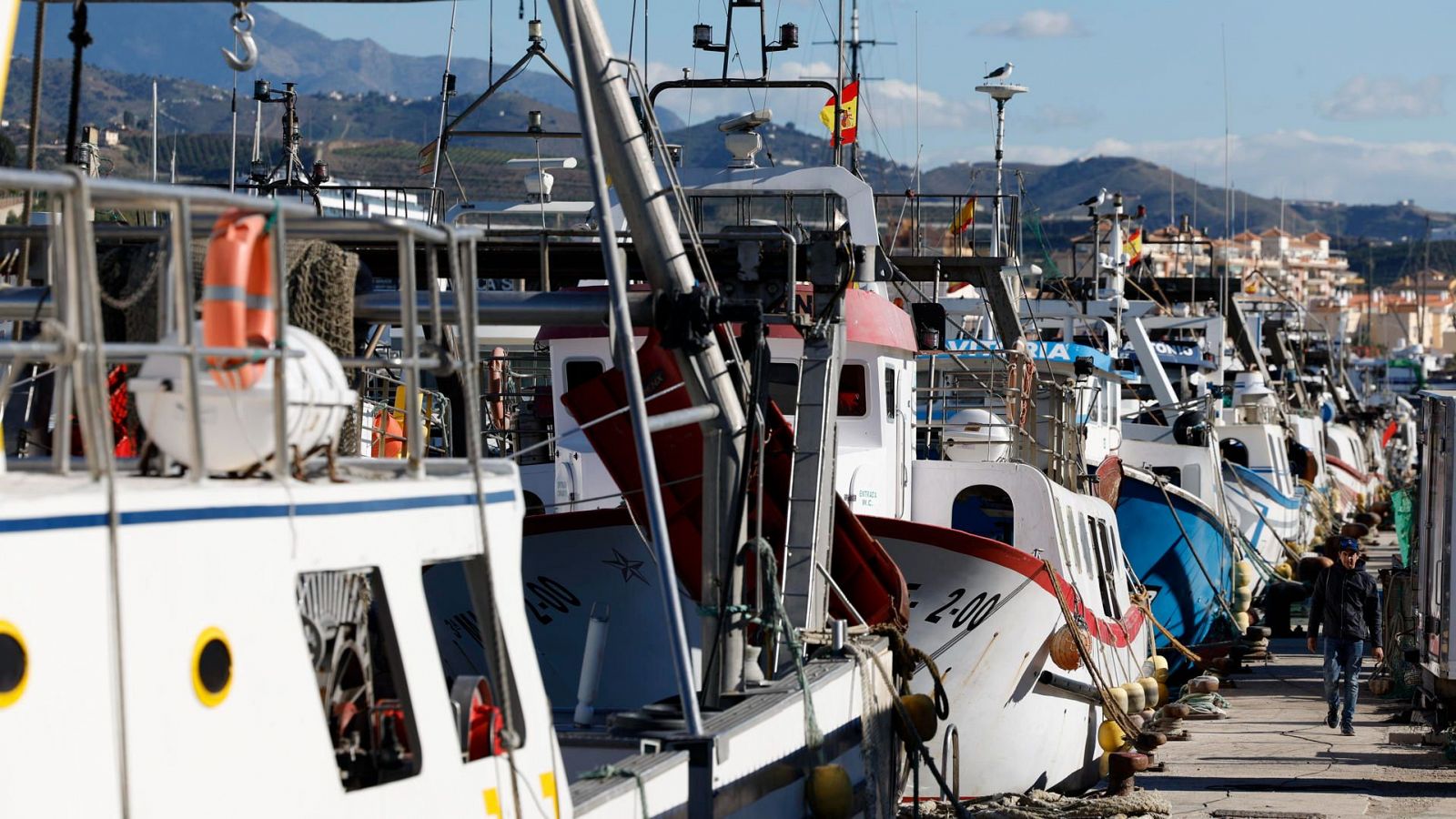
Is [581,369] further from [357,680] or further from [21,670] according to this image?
[21,670]

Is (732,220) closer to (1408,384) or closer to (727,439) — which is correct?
(727,439)

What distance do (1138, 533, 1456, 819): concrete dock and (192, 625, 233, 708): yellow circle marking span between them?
8243 millimetres

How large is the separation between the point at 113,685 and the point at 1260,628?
2040 cm

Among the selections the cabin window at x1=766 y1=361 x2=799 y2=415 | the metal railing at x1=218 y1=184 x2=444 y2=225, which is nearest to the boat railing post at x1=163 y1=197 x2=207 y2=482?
the metal railing at x1=218 y1=184 x2=444 y2=225

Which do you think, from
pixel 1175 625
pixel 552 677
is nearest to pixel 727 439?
pixel 552 677

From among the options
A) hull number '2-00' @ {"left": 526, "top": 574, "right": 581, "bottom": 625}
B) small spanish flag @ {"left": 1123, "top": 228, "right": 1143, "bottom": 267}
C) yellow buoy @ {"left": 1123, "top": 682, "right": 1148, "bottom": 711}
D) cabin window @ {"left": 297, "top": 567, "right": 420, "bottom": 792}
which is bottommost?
yellow buoy @ {"left": 1123, "top": 682, "right": 1148, "bottom": 711}

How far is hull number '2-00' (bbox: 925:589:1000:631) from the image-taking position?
13039mm

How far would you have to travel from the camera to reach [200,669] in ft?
17.8

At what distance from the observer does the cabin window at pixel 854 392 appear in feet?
46.5

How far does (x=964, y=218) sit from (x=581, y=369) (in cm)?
731

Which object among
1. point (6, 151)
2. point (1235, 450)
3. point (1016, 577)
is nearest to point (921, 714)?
point (1016, 577)

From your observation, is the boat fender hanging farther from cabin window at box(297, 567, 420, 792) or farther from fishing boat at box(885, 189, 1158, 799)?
cabin window at box(297, 567, 420, 792)

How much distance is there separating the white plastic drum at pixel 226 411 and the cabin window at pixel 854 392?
332 inches

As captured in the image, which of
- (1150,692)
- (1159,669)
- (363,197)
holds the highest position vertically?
(363,197)
